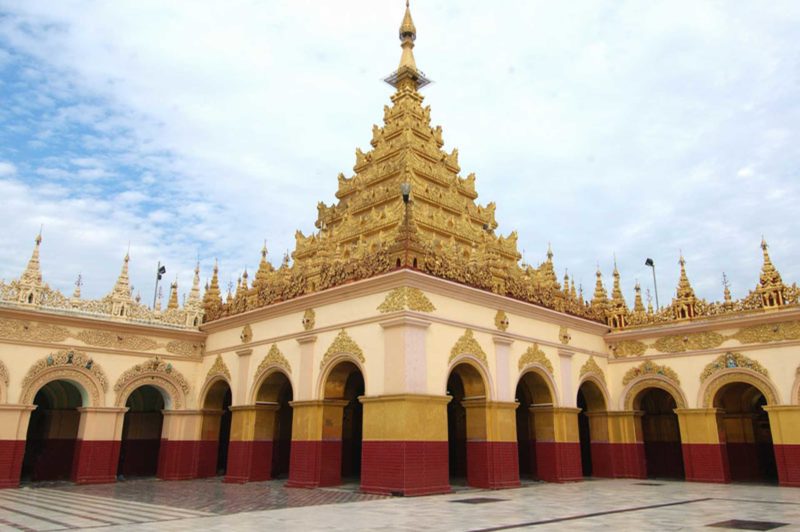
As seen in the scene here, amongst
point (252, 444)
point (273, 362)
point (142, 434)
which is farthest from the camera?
point (142, 434)

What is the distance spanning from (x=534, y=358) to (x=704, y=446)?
4.99 m

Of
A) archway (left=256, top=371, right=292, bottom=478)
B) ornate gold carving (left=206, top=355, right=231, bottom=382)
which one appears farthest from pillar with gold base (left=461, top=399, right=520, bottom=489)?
ornate gold carving (left=206, top=355, right=231, bottom=382)

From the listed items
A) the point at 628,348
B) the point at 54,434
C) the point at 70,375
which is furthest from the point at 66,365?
the point at 628,348

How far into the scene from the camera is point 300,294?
15.4 metres

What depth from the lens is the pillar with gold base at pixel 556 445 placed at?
15.7 m

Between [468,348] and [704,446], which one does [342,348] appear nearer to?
[468,348]

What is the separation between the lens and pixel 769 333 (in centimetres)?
1555

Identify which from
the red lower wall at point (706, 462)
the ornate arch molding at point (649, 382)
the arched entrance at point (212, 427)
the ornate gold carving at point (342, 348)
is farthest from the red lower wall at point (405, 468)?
the ornate arch molding at point (649, 382)

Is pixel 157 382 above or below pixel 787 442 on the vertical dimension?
above

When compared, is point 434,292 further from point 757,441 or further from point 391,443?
point 757,441

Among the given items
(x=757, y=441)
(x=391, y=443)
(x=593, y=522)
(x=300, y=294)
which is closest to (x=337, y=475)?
(x=391, y=443)

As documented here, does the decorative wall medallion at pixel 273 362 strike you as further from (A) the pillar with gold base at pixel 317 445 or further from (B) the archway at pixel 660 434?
(B) the archway at pixel 660 434

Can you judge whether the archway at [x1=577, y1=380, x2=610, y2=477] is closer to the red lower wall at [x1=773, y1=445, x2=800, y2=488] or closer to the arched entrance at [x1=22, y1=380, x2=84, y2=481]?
the red lower wall at [x1=773, y1=445, x2=800, y2=488]

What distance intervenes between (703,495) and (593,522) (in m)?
5.41
